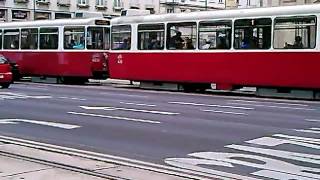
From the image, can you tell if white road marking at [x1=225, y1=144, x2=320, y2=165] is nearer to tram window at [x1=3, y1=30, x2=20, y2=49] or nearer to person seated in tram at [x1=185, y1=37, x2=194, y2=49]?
person seated in tram at [x1=185, y1=37, x2=194, y2=49]

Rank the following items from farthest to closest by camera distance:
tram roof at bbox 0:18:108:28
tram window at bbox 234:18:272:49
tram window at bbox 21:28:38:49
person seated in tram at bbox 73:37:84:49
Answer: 1. tram window at bbox 21:28:38:49
2. person seated in tram at bbox 73:37:84:49
3. tram roof at bbox 0:18:108:28
4. tram window at bbox 234:18:272:49

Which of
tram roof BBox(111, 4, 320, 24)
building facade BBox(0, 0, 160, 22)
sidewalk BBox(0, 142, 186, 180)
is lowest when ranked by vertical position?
sidewalk BBox(0, 142, 186, 180)

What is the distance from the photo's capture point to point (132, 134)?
1214cm

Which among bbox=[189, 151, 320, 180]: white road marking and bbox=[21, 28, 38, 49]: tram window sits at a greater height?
bbox=[21, 28, 38, 49]: tram window

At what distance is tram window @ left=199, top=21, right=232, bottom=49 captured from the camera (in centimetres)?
2330

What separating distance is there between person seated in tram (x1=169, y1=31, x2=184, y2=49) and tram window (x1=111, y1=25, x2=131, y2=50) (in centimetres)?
278

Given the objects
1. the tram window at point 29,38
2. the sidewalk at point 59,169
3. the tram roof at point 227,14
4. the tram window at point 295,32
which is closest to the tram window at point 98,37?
the tram roof at point 227,14

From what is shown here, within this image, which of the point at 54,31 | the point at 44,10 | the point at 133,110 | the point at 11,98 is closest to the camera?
the point at 133,110

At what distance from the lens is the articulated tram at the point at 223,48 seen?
21141mm

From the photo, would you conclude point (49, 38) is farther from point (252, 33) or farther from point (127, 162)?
point (127, 162)

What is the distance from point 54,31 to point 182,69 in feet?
31.2

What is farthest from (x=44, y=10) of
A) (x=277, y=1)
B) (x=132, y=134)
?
(x=132, y=134)

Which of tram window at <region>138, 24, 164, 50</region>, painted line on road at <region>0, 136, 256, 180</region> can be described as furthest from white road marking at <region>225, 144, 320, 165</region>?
tram window at <region>138, 24, 164, 50</region>

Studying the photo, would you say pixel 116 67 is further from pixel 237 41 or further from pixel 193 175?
pixel 193 175
